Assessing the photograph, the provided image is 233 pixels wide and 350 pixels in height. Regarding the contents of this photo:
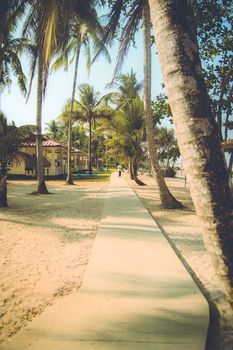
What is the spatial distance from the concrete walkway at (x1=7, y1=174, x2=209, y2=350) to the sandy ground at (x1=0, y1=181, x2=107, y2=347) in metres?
0.33

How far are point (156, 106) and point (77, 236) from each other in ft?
17.4

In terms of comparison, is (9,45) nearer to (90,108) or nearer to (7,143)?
(7,143)

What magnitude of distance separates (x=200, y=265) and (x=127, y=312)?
226cm

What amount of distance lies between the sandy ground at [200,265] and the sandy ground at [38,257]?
72.3 inches

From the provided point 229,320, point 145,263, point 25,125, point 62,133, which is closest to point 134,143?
point 25,125

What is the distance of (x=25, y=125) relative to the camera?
38.7ft

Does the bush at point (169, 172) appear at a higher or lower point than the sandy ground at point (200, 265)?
higher

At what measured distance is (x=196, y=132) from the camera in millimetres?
2004

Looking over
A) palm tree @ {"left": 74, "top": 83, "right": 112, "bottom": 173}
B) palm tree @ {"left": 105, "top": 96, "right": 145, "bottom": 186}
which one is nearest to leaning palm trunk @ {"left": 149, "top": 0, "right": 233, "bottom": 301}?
palm tree @ {"left": 105, "top": 96, "right": 145, "bottom": 186}

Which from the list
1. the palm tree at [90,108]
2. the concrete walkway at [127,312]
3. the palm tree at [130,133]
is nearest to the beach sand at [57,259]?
the concrete walkway at [127,312]

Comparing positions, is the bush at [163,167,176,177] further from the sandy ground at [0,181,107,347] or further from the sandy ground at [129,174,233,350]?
the sandy ground at [0,181,107,347]

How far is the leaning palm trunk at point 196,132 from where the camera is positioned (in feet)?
6.54

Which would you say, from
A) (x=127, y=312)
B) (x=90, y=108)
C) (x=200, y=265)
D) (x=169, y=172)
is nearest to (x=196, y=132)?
(x=127, y=312)

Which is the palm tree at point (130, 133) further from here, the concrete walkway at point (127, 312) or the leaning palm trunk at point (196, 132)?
the leaning palm trunk at point (196, 132)
